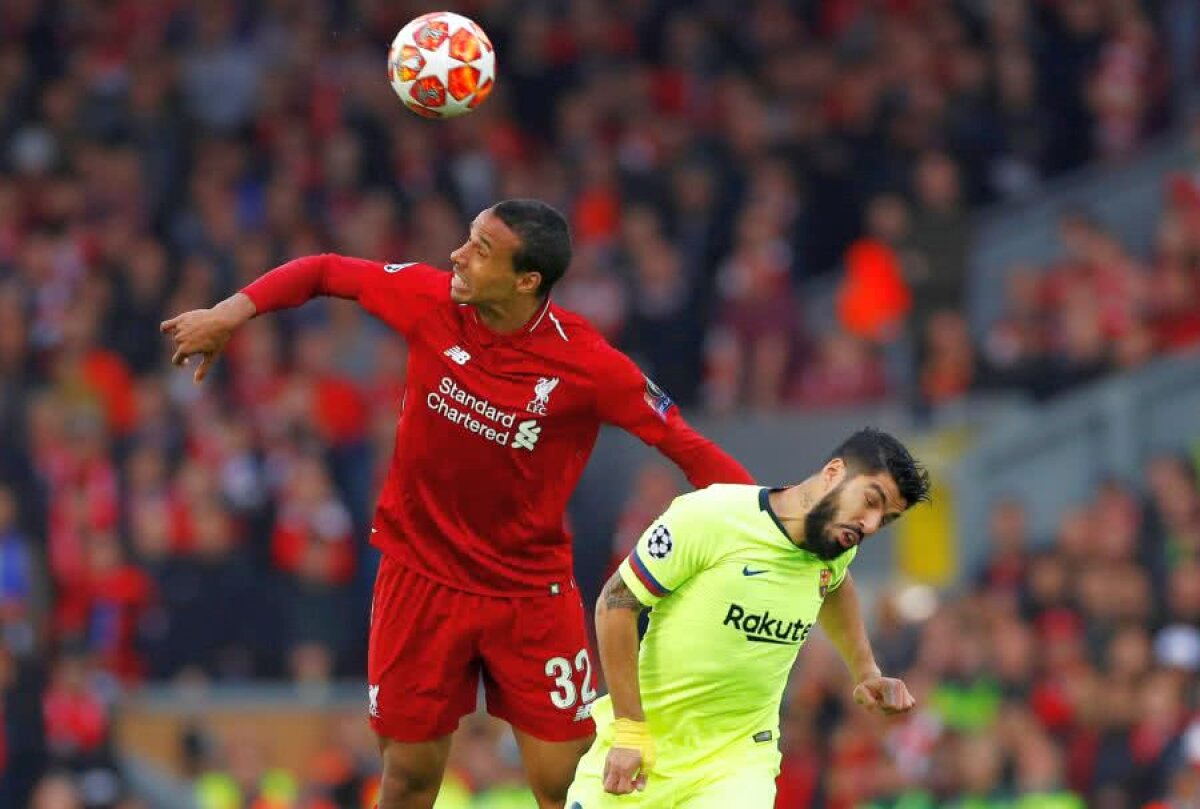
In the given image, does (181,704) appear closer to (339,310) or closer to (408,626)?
(339,310)

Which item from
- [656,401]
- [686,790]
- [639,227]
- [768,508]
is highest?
[656,401]

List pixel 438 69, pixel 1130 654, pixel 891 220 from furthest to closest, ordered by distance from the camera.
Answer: pixel 891 220, pixel 1130 654, pixel 438 69

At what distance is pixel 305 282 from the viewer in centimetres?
852

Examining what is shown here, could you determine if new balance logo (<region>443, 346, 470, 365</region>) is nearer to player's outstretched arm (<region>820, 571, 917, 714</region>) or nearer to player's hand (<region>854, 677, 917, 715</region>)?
player's outstretched arm (<region>820, 571, 917, 714</region>)

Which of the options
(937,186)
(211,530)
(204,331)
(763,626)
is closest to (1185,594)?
(937,186)

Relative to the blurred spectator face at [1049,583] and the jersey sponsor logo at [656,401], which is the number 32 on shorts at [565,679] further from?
the blurred spectator face at [1049,583]

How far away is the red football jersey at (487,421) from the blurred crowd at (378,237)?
20.2 ft

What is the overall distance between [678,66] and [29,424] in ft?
21.0

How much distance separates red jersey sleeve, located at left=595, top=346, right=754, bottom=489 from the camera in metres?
8.45

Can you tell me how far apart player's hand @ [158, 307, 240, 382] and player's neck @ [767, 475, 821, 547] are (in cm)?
179

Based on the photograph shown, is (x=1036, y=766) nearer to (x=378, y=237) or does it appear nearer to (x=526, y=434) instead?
(x=526, y=434)

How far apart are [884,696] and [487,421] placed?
5.09ft

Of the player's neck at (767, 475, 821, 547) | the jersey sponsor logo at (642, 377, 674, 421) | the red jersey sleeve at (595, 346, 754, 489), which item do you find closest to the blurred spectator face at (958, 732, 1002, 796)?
the red jersey sleeve at (595, 346, 754, 489)

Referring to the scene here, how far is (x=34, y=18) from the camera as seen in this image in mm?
22016
